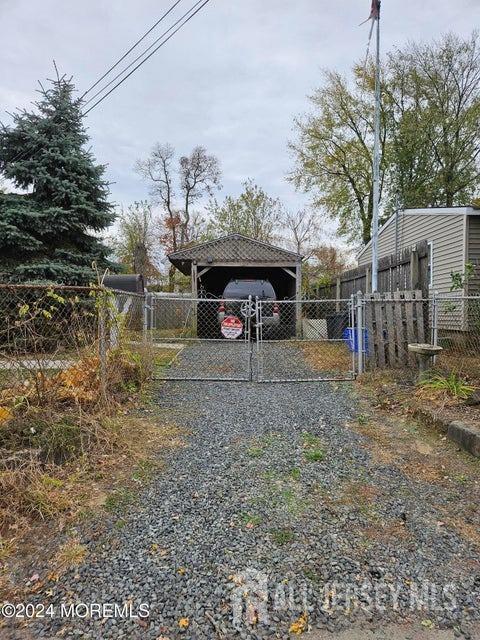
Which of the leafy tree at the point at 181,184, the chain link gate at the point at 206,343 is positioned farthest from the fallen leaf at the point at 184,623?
the leafy tree at the point at 181,184

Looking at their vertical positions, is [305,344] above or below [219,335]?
below

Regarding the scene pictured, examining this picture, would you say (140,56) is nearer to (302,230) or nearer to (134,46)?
(134,46)

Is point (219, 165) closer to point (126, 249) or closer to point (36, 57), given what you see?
point (126, 249)

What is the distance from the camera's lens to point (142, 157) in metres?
27.9

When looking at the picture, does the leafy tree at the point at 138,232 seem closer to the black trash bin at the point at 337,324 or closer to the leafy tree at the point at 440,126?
the leafy tree at the point at 440,126

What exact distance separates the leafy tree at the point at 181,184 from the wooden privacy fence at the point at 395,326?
76.9ft

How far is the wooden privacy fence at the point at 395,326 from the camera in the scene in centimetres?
599

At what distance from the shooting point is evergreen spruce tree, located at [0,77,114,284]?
8156 mm

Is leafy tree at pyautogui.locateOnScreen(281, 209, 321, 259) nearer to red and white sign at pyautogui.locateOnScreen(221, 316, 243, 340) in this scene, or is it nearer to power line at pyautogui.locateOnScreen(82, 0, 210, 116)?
red and white sign at pyautogui.locateOnScreen(221, 316, 243, 340)

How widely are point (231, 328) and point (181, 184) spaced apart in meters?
21.7

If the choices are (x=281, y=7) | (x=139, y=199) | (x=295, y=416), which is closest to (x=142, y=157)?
(x=139, y=199)

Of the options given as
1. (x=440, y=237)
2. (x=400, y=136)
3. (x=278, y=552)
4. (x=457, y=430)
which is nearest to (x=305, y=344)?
(x=440, y=237)

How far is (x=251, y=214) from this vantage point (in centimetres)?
2647

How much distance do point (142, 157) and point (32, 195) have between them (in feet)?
70.5
